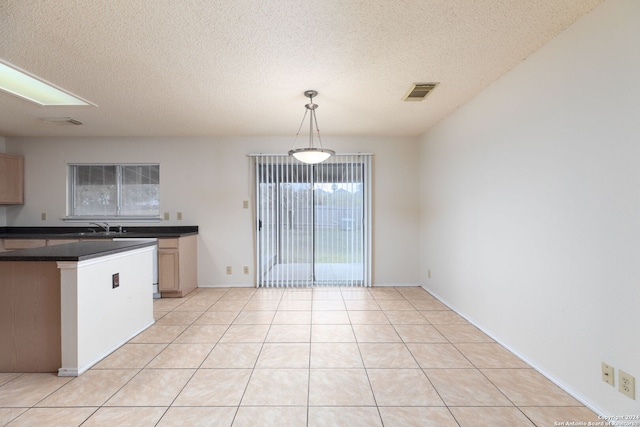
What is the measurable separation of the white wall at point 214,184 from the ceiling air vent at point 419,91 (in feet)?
5.10

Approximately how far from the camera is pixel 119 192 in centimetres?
460

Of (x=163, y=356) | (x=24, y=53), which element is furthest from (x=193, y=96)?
(x=163, y=356)

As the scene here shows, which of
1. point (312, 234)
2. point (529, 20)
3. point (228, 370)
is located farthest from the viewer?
point (312, 234)

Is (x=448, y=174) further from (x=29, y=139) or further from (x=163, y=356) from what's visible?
(x=29, y=139)

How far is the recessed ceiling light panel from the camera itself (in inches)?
102

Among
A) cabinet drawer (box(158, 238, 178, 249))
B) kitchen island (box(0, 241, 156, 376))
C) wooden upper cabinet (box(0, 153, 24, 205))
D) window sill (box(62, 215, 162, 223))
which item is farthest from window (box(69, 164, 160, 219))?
kitchen island (box(0, 241, 156, 376))

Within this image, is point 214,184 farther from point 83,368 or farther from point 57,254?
point 83,368

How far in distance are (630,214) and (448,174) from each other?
7.06ft

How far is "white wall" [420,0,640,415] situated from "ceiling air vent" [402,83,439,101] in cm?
53

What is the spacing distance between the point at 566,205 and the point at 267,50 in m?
2.27

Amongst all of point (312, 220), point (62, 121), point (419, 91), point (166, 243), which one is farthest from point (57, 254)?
point (419, 91)

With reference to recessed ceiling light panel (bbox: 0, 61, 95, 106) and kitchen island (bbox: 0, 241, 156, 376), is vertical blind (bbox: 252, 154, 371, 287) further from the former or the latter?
kitchen island (bbox: 0, 241, 156, 376)

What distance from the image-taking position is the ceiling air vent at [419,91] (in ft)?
9.05

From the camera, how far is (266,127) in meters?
4.10
